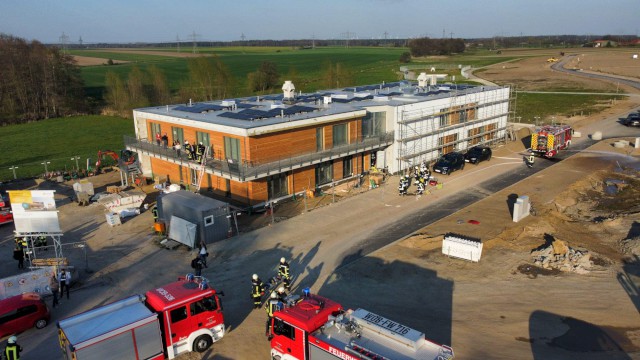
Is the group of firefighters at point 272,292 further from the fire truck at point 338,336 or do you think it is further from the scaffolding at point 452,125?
the scaffolding at point 452,125

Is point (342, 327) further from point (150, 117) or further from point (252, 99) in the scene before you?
point (252, 99)

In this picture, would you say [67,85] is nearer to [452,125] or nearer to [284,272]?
[452,125]

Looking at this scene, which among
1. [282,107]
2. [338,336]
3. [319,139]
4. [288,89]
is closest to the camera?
[338,336]

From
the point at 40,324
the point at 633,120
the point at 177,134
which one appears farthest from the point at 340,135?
the point at 633,120

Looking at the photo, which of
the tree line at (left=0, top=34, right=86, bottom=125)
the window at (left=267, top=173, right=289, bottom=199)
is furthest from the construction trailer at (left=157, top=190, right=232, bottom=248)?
the tree line at (left=0, top=34, right=86, bottom=125)

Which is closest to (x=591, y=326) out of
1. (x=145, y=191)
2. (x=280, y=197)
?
(x=280, y=197)

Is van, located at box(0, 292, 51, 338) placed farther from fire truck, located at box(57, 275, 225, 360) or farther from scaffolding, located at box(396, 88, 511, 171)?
scaffolding, located at box(396, 88, 511, 171)
